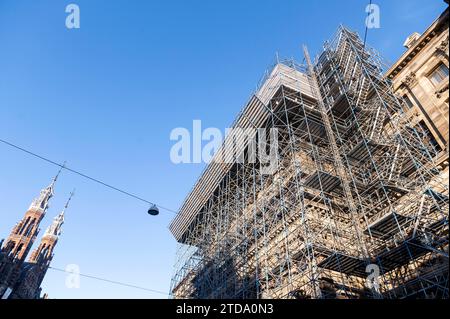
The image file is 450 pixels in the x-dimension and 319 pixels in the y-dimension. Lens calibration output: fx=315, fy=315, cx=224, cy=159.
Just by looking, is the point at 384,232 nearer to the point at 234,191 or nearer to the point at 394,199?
the point at 394,199

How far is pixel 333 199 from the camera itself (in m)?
20.2

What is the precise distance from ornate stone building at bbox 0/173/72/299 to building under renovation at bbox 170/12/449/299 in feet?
157

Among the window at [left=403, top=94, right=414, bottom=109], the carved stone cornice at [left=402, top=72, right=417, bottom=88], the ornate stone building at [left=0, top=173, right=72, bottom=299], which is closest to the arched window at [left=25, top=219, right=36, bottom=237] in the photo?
the ornate stone building at [left=0, top=173, right=72, bottom=299]

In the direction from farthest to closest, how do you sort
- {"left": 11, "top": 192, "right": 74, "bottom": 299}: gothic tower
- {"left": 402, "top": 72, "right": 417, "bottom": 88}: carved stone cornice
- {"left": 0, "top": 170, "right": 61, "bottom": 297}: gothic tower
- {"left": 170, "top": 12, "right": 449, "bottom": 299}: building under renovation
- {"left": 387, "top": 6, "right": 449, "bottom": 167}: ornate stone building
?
1. {"left": 11, "top": 192, "right": 74, "bottom": 299}: gothic tower
2. {"left": 0, "top": 170, "right": 61, "bottom": 297}: gothic tower
3. {"left": 402, "top": 72, "right": 417, "bottom": 88}: carved stone cornice
4. {"left": 387, "top": 6, "right": 449, "bottom": 167}: ornate stone building
5. {"left": 170, "top": 12, "right": 449, "bottom": 299}: building under renovation

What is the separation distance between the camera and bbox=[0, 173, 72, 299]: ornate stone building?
199 feet

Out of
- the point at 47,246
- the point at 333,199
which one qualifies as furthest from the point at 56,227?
the point at 333,199

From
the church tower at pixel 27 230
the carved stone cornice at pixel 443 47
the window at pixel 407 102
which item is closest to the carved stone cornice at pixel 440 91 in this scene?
the carved stone cornice at pixel 443 47

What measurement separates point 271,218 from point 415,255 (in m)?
9.45

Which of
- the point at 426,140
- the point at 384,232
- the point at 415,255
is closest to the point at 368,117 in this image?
the point at 426,140

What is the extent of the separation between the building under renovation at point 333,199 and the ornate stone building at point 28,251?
47.9m

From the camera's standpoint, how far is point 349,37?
981 inches

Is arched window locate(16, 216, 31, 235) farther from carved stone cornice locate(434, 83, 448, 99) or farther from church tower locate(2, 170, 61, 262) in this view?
carved stone cornice locate(434, 83, 448, 99)

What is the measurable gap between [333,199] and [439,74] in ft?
32.2

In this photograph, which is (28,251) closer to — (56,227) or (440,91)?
(56,227)
